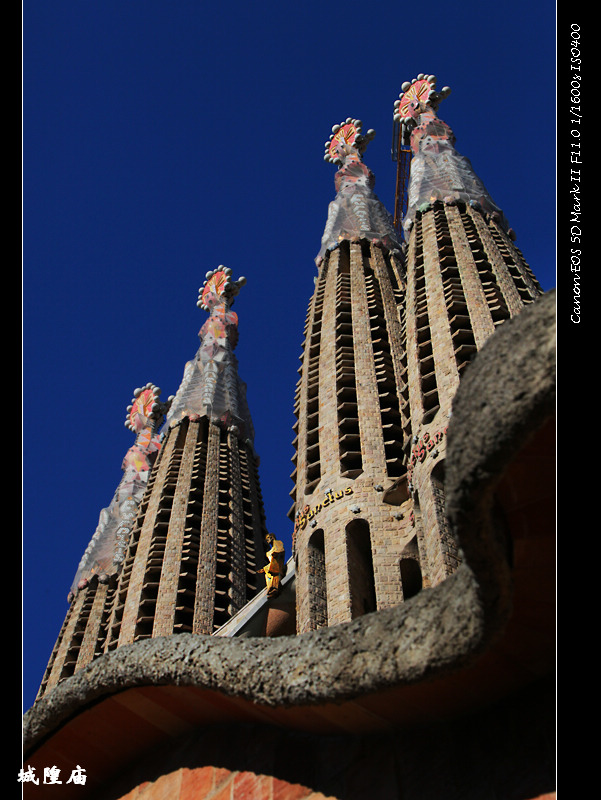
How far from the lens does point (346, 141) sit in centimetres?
4575

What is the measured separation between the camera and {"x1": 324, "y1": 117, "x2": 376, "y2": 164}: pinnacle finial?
1772 inches

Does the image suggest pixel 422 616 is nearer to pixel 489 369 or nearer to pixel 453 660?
pixel 453 660

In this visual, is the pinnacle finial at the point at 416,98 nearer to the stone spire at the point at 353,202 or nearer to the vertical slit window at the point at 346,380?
the stone spire at the point at 353,202

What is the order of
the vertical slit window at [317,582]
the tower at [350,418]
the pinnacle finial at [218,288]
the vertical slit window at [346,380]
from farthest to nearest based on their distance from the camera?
the pinnacle finial at [218,288]
the vertical slit window at [346,380]
the tower at [350,418]
the vertical slit window at [317,582]

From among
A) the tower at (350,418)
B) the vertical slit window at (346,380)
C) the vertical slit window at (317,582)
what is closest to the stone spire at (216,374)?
the tower at (350,418)

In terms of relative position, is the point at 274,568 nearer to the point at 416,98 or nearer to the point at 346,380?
the point at 346,380

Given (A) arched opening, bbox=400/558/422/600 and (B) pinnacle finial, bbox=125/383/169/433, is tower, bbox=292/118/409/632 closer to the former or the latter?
(A) arched opening, bbox=400/558/422/600

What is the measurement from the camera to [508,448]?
3.63 metres

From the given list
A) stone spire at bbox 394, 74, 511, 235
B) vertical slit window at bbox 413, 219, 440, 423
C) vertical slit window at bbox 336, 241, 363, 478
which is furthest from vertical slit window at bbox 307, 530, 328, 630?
stone spire at bbox 394, 74, 511, 235

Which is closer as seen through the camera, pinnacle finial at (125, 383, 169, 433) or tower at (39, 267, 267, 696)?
tower at (39, 267, 267, 696)

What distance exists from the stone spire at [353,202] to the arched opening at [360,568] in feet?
52.2

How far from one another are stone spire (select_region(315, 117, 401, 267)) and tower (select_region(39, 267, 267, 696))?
25.7ft

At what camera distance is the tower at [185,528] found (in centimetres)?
3225
